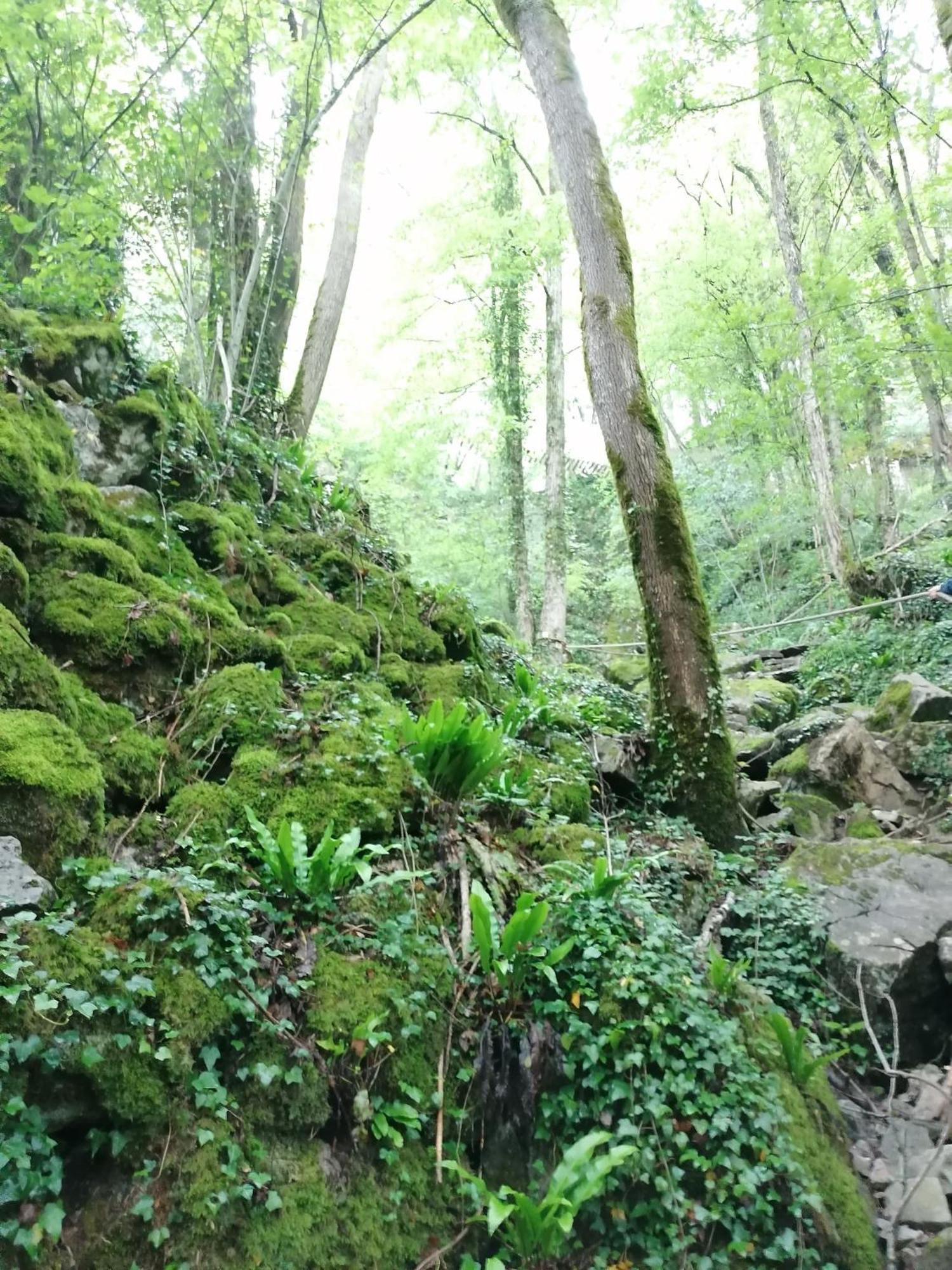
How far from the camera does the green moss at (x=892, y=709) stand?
7203mm

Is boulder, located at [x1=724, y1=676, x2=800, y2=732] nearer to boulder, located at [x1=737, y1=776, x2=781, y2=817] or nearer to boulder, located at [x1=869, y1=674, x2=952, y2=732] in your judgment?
boulder, located at [x1=869, y1=674, x2=952, y2=732]

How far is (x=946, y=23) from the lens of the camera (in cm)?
460

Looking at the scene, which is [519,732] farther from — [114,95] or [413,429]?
→ [413,429]

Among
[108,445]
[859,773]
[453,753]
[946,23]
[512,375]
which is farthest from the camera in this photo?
[512,375]

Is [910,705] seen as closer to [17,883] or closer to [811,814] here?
[811,814]

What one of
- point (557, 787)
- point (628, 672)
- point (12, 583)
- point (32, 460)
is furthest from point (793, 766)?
point (32, 460)

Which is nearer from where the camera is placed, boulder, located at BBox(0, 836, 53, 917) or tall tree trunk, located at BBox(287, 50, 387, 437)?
boulder, located at BBox(0, 836, 53, 917)

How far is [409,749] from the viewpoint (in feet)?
12.7

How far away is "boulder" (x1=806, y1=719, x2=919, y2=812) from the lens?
6387 mm

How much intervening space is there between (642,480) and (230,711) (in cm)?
355

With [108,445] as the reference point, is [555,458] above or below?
above

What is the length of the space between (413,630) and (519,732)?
119 cm

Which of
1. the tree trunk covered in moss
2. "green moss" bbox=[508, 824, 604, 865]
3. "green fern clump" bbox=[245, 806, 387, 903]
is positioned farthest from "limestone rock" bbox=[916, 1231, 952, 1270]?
the tree trunk covered in moss

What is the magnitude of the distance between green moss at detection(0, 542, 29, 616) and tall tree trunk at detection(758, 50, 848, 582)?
10.9 metres
